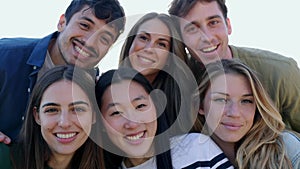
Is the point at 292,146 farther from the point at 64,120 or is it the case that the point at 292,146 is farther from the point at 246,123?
the point at 64,120

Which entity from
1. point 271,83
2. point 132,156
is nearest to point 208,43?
point 271,83

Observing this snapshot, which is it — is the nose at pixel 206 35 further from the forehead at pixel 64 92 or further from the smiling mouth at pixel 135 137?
the forehead at pixel 64 92

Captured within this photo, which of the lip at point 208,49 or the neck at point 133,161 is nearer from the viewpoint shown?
the neck at point 133,161

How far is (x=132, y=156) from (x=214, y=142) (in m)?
0.73

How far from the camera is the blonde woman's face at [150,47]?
4.39 metres

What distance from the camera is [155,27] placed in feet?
14.6

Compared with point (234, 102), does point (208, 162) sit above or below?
below

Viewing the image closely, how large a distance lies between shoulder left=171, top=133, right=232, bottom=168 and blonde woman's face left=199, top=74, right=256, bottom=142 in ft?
0.55

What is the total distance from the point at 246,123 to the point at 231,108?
21 cm

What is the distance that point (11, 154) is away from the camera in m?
3.55

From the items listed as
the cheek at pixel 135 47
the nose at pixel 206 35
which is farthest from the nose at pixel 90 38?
the nose at pixel 206 35

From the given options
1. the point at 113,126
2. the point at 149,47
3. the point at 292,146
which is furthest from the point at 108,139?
the point at 292,146

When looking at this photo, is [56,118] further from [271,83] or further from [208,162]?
[271,83]

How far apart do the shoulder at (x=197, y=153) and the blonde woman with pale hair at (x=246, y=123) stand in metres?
0.17
